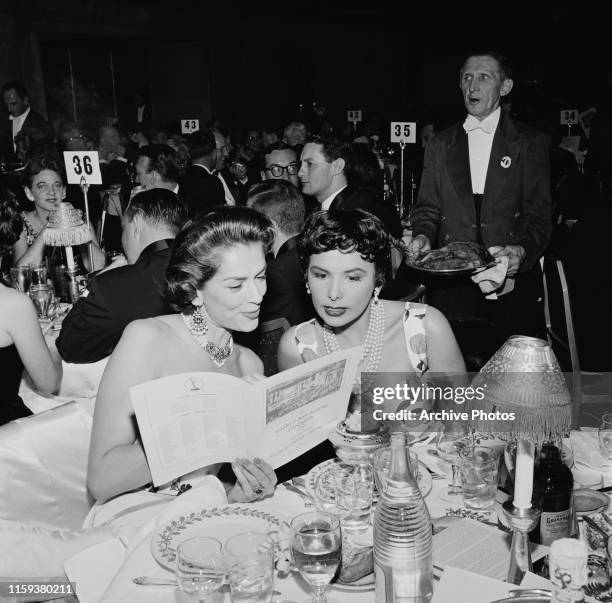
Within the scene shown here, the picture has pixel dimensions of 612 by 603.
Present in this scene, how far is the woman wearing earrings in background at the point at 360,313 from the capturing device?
89.0 inches

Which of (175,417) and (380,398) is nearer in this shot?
(175,417)

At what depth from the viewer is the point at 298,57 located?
13234 mm

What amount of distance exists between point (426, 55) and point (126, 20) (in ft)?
22.7

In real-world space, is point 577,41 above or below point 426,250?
above

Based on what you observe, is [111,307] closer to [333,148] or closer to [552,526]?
[552,526]

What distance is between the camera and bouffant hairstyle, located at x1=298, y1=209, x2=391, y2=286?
2.24 metres

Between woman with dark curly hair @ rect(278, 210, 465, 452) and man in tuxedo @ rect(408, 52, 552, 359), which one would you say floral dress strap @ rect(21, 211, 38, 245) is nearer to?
man in tuxedo @ rect(408, 52, 552, 359)

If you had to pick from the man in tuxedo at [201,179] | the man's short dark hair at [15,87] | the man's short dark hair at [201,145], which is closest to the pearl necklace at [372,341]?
the man in tuxedo at [201,179]

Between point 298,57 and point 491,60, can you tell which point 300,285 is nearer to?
point 491,60

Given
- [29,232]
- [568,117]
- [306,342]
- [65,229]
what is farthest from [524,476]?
[568,117]

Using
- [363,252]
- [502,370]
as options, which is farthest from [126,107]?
[502,370]

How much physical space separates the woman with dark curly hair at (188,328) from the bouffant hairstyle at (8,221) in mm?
1301

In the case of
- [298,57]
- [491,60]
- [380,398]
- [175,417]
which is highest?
[298,57]

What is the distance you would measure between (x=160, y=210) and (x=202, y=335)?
4.13 feet
